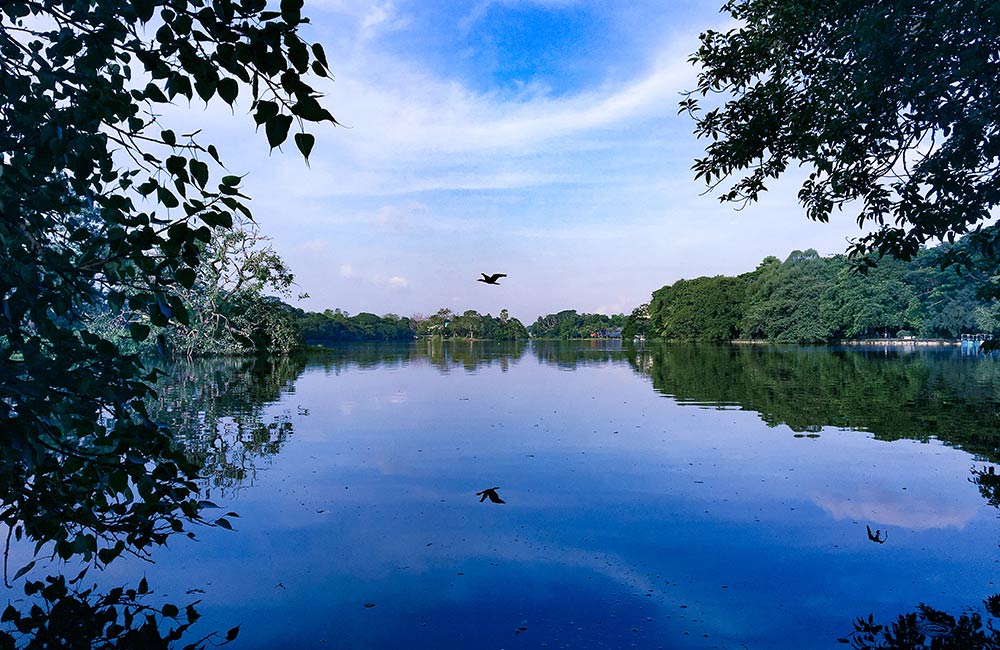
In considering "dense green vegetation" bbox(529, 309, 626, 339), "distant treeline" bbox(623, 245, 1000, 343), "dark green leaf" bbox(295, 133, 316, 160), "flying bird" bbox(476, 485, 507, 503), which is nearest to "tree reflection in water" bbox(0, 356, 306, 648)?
"dark green leaf" bbox(295, 133, 316, 160)

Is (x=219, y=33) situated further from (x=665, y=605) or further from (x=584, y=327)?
(x=584, y=327)

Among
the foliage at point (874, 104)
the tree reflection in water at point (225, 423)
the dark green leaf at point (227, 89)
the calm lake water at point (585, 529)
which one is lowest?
the calm lake water at point (585, 529)

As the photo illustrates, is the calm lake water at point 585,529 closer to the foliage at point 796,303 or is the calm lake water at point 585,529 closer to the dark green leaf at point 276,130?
the dark green leaf at point 276,130

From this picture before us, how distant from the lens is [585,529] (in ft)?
26.4

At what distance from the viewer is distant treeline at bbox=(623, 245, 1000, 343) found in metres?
73.2

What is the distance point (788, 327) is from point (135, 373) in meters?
93.7

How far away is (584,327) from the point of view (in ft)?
639

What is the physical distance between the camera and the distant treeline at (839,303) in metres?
73.2

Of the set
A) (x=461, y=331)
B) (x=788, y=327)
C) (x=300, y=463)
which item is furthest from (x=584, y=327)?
(x=300, y=463)

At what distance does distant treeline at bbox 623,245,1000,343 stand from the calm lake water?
59426 millimetres

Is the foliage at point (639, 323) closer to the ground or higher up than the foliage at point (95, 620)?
higher up

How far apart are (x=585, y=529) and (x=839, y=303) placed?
86.9 metres

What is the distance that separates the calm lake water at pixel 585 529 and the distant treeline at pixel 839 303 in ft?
195

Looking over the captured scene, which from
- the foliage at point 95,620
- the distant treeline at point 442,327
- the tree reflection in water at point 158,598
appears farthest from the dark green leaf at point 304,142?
the distant treeline at point 442,327
